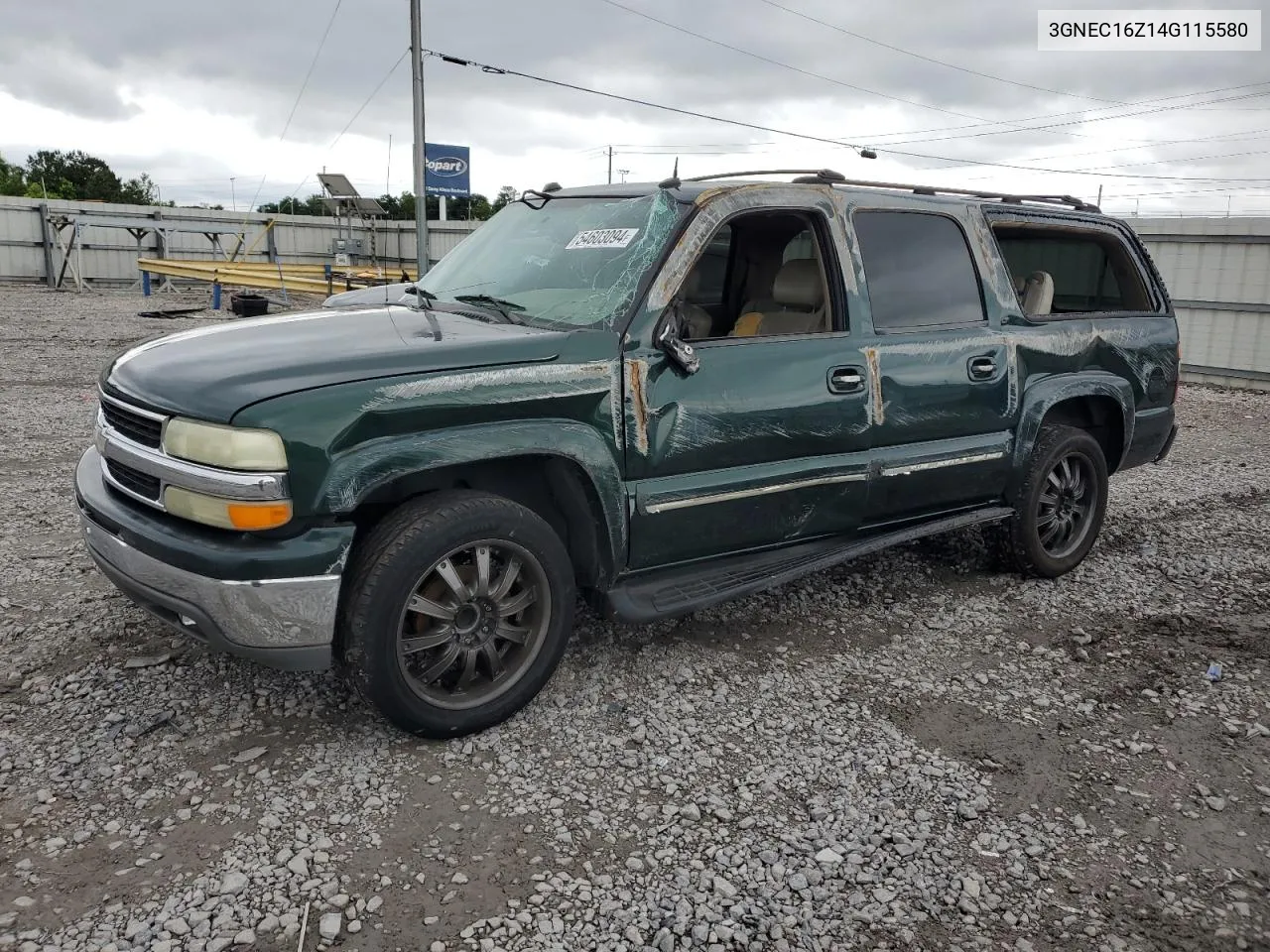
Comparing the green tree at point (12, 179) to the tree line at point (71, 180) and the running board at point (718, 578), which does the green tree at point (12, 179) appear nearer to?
the tree line at point (71, 180)

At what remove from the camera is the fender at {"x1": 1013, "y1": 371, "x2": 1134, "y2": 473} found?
477cm

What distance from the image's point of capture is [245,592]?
287cm

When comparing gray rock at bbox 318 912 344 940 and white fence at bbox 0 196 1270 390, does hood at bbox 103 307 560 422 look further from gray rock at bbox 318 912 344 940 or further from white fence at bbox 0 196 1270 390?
white fence at bbox 0 196 1270 390

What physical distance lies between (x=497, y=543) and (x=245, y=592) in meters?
0.79

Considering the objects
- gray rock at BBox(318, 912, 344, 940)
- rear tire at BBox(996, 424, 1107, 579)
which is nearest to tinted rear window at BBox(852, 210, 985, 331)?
rear tire at BBox(996, 424, 1107, 579)

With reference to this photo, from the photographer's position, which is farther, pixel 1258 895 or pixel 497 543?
pixel 497 543

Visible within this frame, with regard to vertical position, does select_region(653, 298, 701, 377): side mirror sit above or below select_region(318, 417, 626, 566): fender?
above

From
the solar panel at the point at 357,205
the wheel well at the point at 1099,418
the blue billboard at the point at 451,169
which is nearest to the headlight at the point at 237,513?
the wheel well at the point at 1099,418

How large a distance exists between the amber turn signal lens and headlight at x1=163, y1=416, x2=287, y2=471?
0.37 ft

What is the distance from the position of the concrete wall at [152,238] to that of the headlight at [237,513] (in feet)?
80.9

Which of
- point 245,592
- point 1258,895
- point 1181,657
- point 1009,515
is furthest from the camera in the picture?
point 1009,515

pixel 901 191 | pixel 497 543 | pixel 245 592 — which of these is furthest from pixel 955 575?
pixel 245 592

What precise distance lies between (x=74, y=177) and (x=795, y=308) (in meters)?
75.5

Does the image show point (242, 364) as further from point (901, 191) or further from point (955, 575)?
point (955, 575)
